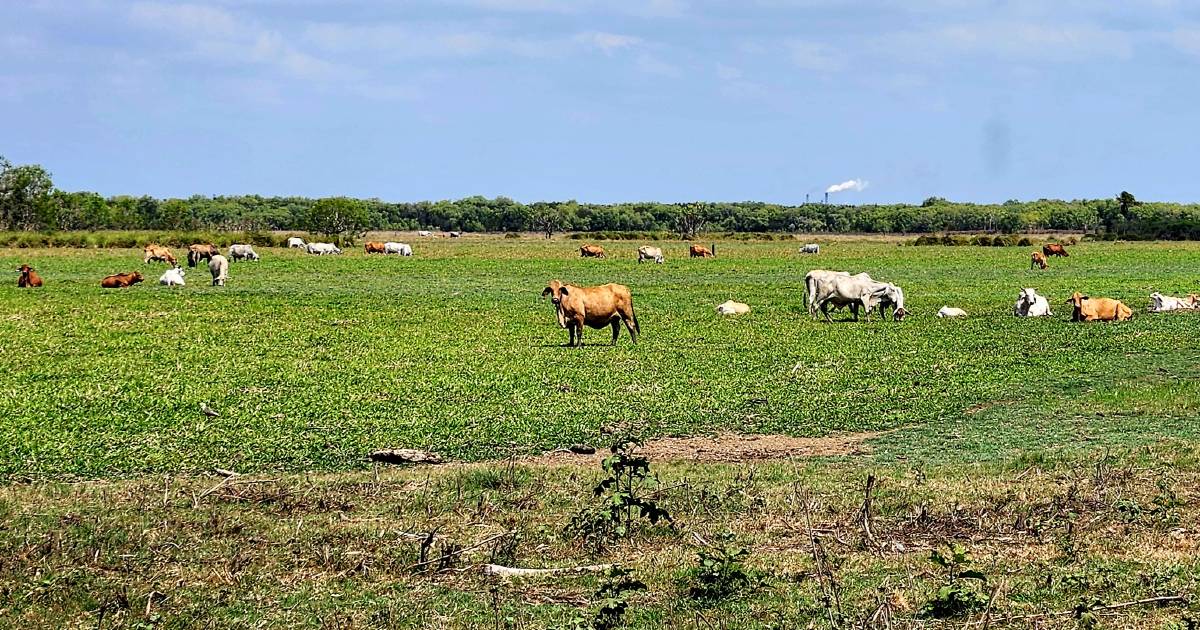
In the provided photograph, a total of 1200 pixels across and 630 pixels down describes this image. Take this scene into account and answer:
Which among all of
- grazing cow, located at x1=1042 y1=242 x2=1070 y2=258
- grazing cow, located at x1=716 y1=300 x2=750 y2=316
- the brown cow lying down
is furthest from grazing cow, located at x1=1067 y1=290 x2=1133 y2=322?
grazing cow, located at x1=1042 y1=242 x2=1070 y2=258

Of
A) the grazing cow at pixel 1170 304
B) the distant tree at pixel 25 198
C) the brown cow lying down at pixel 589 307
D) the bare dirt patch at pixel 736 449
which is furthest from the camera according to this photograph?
the distant tree at pixel 25 198

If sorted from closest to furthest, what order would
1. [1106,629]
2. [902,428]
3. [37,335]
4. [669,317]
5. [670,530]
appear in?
[1106,629] < [670,530] < [902,428] < [37,335] < [669,317]

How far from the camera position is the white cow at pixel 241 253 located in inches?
2344

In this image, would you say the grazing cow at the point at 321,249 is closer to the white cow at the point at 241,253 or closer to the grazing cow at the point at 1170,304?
the white cow at the point at 241,253

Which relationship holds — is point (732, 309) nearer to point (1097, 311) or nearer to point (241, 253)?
point (1097, 311)

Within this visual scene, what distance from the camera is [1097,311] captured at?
1148 inches

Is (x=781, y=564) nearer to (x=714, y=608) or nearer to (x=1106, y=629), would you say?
(x=714, y=608)

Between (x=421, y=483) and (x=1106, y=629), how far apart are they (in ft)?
20.0

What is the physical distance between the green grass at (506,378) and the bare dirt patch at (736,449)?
0.38m

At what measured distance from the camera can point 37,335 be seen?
951 inches

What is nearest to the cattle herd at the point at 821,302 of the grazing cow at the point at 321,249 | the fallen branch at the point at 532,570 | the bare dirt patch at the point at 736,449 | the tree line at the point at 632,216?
the bare dirt patch at the point at 736,449

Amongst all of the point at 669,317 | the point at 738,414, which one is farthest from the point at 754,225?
the point at 738,414

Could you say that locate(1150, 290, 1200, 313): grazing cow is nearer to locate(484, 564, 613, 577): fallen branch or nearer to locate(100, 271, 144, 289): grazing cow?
locate(484, 564, 613, 577): fallen branch

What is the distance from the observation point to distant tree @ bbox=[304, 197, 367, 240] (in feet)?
342
